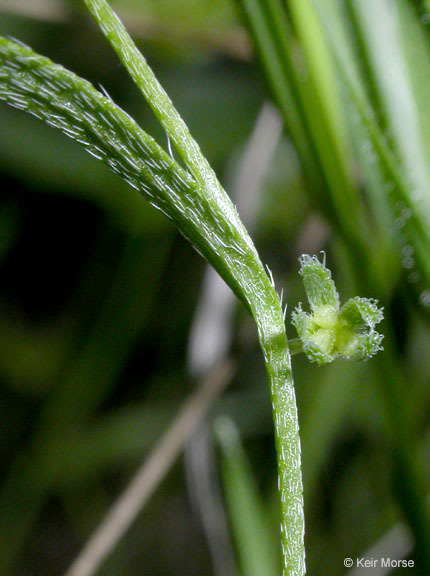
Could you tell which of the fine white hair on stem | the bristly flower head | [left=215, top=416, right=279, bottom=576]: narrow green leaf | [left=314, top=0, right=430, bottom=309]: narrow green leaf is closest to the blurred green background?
the fine white hair on stem

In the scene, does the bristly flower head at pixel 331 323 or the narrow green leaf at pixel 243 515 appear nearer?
the bristly flower head at pixel 331 323

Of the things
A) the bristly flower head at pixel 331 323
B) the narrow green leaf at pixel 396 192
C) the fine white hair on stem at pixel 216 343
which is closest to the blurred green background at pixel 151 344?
the fine white hair on stem at pixel 216 343

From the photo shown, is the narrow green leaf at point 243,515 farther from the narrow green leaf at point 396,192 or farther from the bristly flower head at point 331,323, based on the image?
the bristly flower head at point 331,323

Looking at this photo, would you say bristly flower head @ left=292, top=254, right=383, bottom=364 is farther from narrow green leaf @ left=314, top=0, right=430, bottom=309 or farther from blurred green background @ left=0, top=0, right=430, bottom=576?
blurred green background @ left=0, top=0, right=430, bottom=576

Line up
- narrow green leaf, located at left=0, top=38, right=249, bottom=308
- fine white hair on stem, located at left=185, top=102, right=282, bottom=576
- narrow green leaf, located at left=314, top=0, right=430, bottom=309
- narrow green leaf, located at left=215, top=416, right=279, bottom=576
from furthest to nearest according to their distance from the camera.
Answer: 1. fine white hair on stem, located at left=185, top=102, right=282, bottom=576
2. narrow green leaf, located at left=215, top=416, right=279, bottom=576
3. narrow green leaf, located at left=314, top=0, right=430, bottom=309
4. narrow green leaf, located at left=0, top=38, right=249, bottom=308

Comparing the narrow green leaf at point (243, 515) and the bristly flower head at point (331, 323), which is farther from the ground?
the bristly flower head at point (331, 323)

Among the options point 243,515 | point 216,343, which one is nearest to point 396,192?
point 243,515
